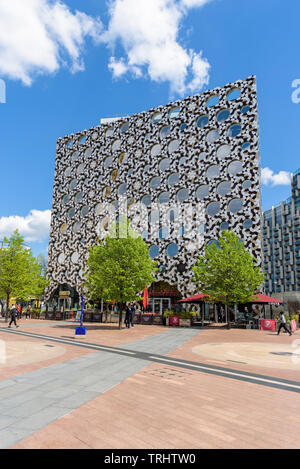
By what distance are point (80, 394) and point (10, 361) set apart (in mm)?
4621

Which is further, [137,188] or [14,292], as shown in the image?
[137,188]

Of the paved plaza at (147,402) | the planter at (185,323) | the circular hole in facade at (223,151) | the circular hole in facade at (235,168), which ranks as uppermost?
the circular hole in facade at (223,151)

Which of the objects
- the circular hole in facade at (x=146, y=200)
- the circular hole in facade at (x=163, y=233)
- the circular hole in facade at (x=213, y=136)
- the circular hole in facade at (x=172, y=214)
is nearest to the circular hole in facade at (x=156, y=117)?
the circular hole in facade at (x=213, y=136)

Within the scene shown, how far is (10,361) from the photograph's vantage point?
9672 millimetres

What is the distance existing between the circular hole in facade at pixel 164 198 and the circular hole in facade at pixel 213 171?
6.16 meters

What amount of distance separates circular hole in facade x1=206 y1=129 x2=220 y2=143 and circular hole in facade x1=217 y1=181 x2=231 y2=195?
603 centimetres

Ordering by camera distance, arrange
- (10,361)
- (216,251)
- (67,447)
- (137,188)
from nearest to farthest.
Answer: (67,447), (10,361), (216,251), (137,188)

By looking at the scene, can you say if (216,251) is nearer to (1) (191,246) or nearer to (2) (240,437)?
(1) (191,246)

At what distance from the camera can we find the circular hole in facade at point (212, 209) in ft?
124

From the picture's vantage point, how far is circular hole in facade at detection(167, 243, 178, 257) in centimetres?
4006

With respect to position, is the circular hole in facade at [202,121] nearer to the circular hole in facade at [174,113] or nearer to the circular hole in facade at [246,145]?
the circular hole in facade at [174,113]

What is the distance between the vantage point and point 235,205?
3662 cm

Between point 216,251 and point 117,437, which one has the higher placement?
point 216,251
